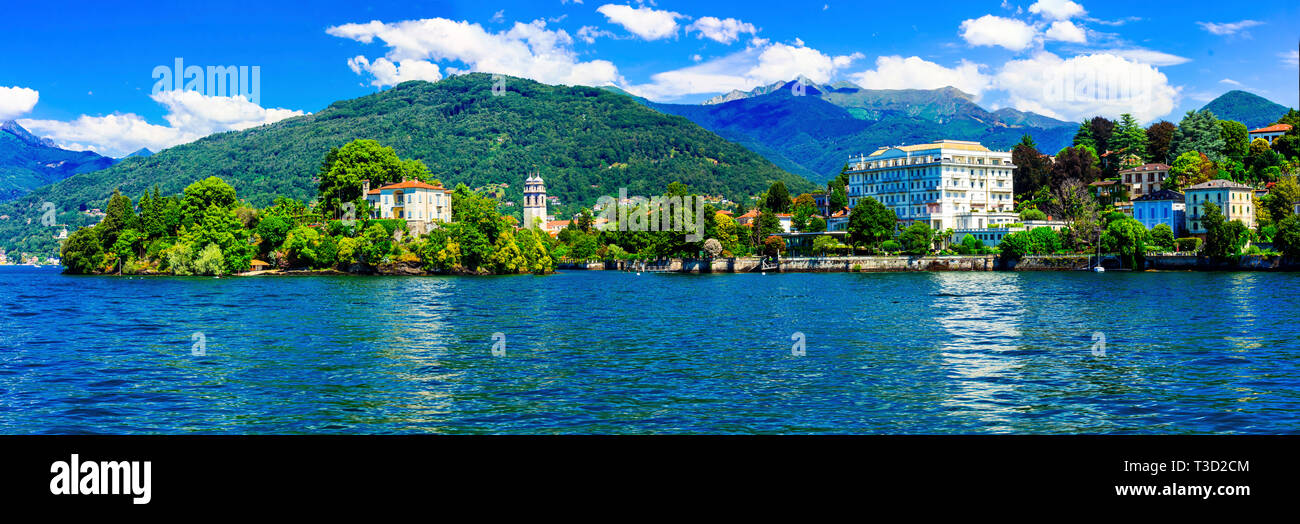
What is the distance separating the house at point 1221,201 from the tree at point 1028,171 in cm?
3172

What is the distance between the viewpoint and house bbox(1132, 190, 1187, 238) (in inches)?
→ 4368

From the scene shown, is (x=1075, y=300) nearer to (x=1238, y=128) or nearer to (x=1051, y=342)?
(x=1051, y=342)

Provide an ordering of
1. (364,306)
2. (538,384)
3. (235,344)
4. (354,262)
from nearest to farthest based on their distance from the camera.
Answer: (538,384) → (235,344) → (364,306) → (354,262)

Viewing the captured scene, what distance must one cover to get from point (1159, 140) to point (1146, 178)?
827 inches

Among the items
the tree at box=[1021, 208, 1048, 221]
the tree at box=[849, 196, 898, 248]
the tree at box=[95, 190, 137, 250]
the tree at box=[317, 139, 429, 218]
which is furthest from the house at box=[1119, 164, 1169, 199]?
the tree at box=[95, 190, 137, 250]

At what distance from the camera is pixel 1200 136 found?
132000mm

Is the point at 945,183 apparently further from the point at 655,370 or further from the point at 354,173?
the point at 655,370

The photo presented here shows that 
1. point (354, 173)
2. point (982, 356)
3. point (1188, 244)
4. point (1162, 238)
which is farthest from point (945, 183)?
point (982, 356)

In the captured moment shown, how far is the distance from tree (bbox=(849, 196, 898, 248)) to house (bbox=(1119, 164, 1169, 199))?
109 feet

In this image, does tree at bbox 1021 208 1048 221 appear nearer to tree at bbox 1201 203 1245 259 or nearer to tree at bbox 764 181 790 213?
tree at bbox 1201 203 1245 259

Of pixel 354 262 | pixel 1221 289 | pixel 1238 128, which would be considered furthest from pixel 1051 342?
pixel 1238 128
